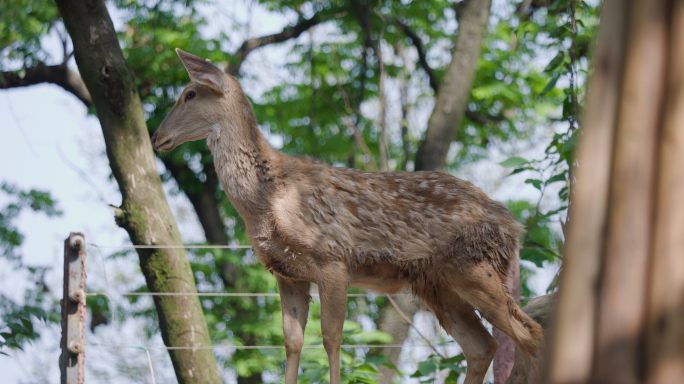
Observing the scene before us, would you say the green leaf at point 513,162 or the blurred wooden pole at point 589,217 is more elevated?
the blurred wooden pole at point 589,217

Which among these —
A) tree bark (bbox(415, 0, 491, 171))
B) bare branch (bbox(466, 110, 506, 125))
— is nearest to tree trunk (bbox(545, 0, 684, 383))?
tree bark (bbox(415, 0, 491, 171))

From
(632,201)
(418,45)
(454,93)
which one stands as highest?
(418,45)

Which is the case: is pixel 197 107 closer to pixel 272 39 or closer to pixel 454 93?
pixel 454 93

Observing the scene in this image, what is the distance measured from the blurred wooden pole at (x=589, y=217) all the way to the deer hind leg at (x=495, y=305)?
281 centimetres

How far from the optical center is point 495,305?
4.30 metres

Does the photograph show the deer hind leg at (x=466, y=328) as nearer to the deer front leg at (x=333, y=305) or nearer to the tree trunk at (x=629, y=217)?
the deer front leg at (x=333, y=305)

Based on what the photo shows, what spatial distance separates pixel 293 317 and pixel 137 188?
7.80 ft

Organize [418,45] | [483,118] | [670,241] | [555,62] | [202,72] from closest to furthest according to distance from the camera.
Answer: [670,241]
[202,72]
[555,62]
[418,45]
[483,118]

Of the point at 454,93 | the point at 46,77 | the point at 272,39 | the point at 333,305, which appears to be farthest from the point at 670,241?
the point at 272,39

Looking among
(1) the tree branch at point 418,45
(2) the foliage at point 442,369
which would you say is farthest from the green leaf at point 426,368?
(1) the tree branch at point 418,45

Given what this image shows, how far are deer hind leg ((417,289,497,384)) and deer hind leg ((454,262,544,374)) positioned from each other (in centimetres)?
41

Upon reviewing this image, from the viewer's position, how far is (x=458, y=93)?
1044 cm

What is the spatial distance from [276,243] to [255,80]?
9.95 metres

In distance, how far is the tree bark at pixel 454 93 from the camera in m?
10.3
